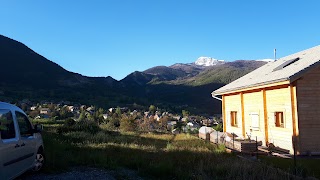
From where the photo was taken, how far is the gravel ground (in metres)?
9.43

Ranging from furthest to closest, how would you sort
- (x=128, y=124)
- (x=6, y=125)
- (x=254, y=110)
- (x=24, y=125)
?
(x=128, y=124) < (x=254, y=110) < (x=24, y=125) < (x=6, y=125)

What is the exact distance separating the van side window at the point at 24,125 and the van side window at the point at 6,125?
56cm

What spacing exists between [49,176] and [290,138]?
1047cm

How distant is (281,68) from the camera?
1767cm

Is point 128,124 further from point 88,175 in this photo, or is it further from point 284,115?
point 88,175

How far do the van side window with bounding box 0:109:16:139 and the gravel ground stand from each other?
1.96 m

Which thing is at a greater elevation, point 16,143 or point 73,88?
point 73,88

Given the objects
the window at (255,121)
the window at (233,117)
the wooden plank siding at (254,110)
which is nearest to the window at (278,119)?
the wooden plank siding at (254,110)

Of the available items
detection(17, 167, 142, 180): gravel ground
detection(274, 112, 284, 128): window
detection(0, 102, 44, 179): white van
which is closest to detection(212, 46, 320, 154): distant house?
detection(274, 112, 284, 128): window

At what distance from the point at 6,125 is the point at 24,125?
1.49m

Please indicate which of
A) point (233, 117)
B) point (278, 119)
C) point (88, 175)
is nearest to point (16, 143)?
point (88, 175)

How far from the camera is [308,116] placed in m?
14.7

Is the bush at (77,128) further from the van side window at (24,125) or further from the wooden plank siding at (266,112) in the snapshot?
the van side window at (24,125)

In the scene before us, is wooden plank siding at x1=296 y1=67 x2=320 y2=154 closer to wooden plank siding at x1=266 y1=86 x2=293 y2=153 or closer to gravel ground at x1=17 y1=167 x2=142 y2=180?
wooden plank siding at x1=266 y1=86 x2=293 y2=153
